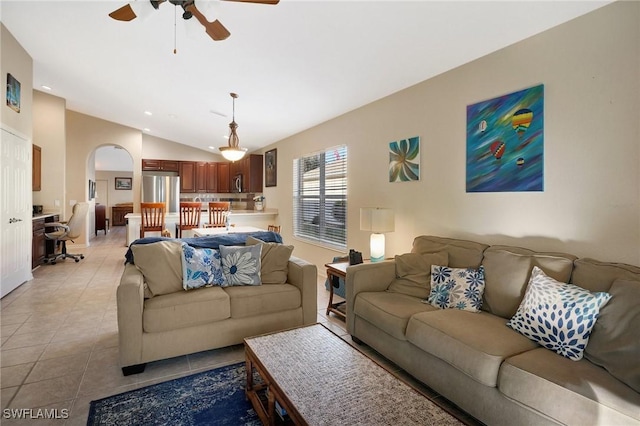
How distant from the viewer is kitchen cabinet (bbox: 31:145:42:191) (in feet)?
18.6

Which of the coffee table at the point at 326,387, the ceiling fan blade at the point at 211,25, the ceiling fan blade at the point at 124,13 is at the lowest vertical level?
the coffee table at the point at 326,387

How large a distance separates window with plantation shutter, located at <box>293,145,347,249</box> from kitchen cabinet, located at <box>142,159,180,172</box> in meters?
4.39

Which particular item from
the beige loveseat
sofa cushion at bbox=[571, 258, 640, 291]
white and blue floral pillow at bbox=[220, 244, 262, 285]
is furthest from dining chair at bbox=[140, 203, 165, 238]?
sofa cushion at bbox=[571, 258, 640, 291]

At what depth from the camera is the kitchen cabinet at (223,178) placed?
898 cm

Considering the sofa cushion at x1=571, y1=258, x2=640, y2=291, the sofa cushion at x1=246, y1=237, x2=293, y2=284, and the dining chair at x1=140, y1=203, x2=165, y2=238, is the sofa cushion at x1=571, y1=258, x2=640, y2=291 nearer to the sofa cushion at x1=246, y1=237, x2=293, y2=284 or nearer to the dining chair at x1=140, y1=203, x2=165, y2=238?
the sofa cushion at x1=246, y1=237, x2=293, y2=284

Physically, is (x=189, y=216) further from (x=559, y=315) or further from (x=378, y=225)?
(x=559, y=315)

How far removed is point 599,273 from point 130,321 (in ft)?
10.0

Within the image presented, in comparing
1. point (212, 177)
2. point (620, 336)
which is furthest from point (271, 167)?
point (620, 336)

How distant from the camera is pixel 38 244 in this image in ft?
17.6

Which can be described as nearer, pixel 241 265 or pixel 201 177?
pixel 241 265

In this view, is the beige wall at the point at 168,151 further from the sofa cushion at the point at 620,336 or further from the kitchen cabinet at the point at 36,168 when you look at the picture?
the sofa cushion at the point at 620,336

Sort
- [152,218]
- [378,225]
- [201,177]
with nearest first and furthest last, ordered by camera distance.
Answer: [378,225] < [152,218] < [201,177]

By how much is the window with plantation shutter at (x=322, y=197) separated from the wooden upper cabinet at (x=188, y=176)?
4.05 meters

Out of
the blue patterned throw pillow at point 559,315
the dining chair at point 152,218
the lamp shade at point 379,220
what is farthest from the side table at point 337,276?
the dining chair at point 152,218
